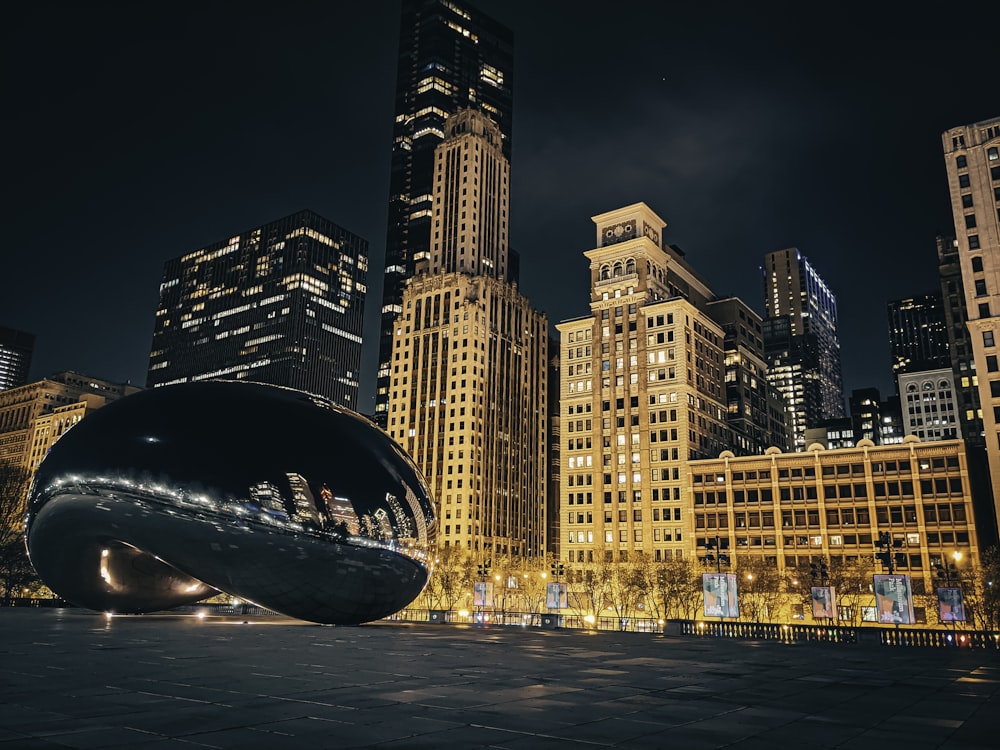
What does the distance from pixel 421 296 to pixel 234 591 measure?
152 metres

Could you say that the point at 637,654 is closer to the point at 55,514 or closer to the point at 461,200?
the point at 55,514

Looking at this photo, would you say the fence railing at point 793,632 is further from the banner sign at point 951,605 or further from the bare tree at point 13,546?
the bare tree at point 13,546

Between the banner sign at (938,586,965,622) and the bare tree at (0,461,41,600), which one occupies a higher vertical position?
the bare tree at (0,461,41,600)

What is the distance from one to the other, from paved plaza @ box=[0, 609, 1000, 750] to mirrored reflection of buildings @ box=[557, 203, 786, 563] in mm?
94168

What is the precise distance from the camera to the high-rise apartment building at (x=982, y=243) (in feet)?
289

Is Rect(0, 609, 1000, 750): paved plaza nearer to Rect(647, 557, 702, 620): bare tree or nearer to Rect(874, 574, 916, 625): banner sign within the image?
Rect(874, 574, 916, 625): banner sign

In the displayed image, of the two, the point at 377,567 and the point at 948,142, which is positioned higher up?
the point at 948,142

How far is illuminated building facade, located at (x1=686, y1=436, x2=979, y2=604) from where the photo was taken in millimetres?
95312

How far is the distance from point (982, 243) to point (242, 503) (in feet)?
327

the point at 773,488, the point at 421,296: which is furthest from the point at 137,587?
the point at 421,296

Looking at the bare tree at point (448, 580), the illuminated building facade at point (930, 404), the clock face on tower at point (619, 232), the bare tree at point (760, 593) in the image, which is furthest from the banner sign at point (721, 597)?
the illuminated building facade at point (930, 404)

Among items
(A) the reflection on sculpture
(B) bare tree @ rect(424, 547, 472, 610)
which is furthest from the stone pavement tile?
(B) bare tree @ rect(424, 547, 472, 610)

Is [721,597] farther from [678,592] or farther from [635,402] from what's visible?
[635,402]

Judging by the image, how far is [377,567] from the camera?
23.0 m
